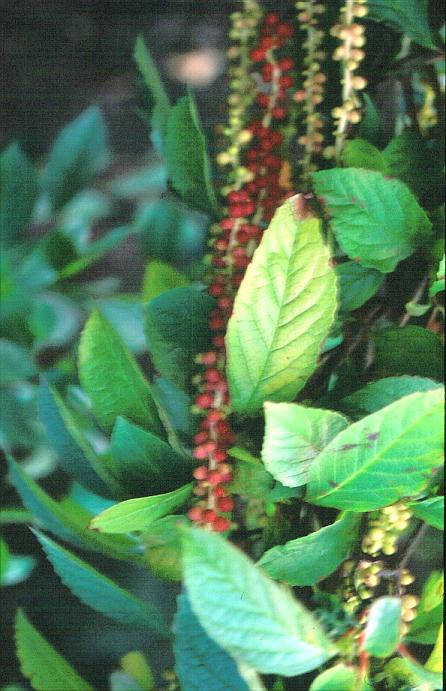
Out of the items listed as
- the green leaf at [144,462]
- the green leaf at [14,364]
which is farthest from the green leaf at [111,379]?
the green leaf at [14,364]

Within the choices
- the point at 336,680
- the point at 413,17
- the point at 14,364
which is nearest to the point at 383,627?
the point at 336,680

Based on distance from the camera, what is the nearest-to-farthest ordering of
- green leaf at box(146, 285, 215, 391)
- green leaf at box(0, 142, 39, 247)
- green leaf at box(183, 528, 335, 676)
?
1. green leaf at box(183, 528, 335, 676)
2. green leaf at box(146, 285, 215, 391)
3. green leaf at box(0, 142, 39, 247)

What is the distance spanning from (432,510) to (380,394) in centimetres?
4

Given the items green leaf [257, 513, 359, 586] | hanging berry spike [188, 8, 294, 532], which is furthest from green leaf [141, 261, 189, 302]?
green leaf [257, 513, 359, 586]

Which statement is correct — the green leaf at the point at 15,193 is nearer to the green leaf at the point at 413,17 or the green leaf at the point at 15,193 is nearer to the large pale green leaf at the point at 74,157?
the large pale green leaf at the point at 74,157

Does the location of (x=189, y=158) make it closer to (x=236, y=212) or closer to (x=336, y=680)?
(x=236, y=212)

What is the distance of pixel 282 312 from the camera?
0.78 feet

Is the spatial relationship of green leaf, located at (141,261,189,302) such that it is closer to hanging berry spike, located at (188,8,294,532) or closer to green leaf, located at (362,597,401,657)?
hanging berry spike, located at (188,8,294,532)

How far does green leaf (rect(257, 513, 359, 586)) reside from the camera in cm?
24

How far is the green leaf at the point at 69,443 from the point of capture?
0.28m

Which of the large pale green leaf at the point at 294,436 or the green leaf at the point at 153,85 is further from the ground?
the green leaf at the point at 153,85

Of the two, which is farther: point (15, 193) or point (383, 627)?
point (15, 193)

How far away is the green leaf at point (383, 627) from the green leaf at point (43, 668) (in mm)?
152

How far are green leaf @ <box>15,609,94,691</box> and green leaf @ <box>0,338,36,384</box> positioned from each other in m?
0.23
